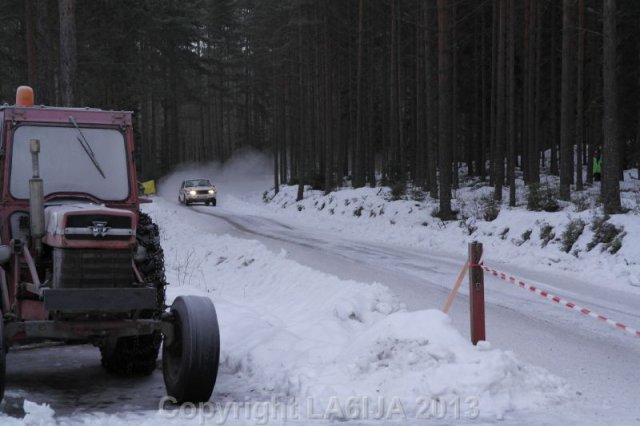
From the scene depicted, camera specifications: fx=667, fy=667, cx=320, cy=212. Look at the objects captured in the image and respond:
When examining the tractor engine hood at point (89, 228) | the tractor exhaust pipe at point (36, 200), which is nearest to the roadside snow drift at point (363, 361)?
the tractor engine hood at point (89, 228)

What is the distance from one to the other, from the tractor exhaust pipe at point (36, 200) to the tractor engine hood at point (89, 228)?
0.29ft

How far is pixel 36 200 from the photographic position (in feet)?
20.2

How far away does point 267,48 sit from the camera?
59844 mm

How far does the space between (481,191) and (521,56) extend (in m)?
11.1

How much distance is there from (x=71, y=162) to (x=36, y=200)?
113cm

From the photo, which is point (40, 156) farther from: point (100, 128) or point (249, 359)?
point (249, 359)

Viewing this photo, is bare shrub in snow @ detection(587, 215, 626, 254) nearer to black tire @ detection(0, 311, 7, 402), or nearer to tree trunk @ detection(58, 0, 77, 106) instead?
black tire @ detection(0, 311, 7, 402)

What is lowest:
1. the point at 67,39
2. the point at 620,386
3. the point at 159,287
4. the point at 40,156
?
the point at 620,386

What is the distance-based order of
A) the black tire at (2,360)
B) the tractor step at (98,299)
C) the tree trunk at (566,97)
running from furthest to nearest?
the tree trunk at (566,97) → the tractor step at (98,299) → the black tire at (2,360)

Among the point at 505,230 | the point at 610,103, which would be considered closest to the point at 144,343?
the point at 505,230

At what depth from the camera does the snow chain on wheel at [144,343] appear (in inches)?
279

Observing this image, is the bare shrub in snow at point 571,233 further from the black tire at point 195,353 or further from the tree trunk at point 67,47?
the tree trunk at point 67,47

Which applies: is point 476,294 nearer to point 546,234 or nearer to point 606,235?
point 606,235

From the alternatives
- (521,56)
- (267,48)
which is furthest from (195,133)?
(521,56)
